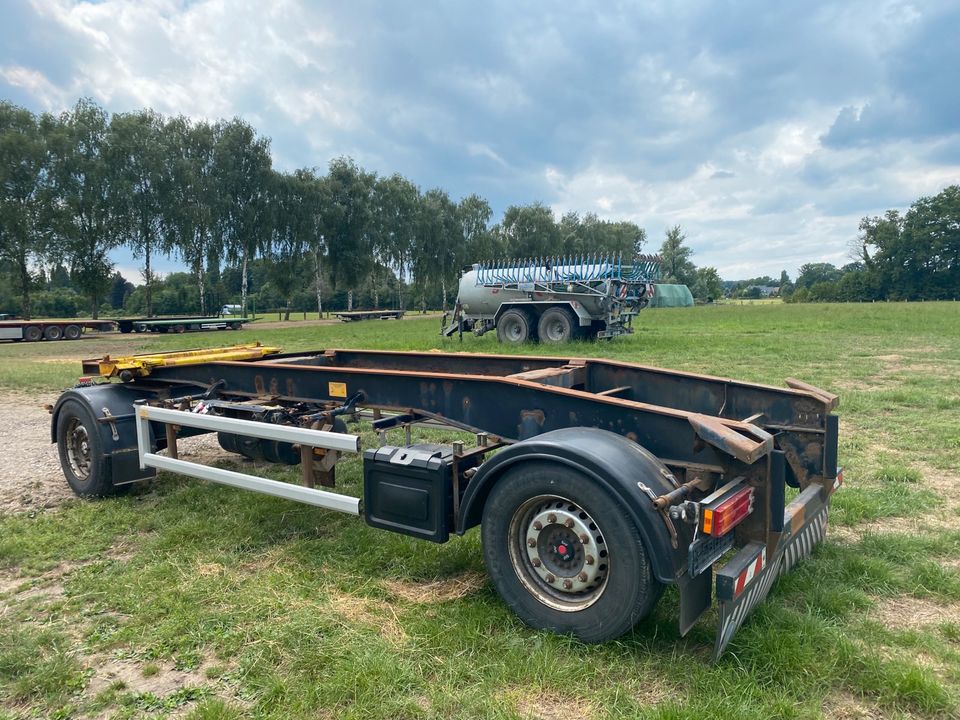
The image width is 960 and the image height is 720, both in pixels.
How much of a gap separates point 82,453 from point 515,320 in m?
14.7

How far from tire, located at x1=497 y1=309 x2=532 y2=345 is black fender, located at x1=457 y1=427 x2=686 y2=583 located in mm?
16097

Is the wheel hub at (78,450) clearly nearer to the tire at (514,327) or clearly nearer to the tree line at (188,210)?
the tire at (514,327)

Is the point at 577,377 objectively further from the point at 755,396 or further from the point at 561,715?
the point at 561,715

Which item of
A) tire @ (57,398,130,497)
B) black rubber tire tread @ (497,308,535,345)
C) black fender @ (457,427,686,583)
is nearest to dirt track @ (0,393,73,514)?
tire @ (57,398,130,497)

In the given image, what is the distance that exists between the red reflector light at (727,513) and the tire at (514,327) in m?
16.4

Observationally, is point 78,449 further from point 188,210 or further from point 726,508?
point 188,210

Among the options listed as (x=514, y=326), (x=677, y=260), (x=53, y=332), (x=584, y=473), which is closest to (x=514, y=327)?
(x=514, y=326)

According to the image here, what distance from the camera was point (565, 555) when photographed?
2.94 metres

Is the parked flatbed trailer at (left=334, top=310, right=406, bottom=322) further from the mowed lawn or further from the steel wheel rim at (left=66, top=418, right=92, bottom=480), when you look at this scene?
the mowed lawn

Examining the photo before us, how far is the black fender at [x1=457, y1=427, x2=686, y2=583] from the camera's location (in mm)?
2602

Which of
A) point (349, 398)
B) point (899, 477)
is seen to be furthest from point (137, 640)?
point (899, 477)

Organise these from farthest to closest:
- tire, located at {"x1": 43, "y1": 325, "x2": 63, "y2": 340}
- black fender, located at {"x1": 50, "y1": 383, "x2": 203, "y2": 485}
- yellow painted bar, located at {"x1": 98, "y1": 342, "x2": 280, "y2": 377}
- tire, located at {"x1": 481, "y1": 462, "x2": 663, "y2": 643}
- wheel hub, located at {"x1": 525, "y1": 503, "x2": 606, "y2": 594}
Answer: tire, located at {"x1": 43, "y1": 325, "x2": 63, "y2": 340}, yellow painted bar, located at {"x1": 98, "y1": 342, "x2": 280, "y2": 377}, black fender, located at {"x1": 50, "y1": 383, "x2": 203, "y2": 485}, wheel hub, located at {"x1": 525, "y1": 503, "x2": 606, "y2": 594}, tire, located at {"x1": 481, "y1": 462, "x2": 663, "y2": 643}

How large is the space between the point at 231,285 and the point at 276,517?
80234 millimetres

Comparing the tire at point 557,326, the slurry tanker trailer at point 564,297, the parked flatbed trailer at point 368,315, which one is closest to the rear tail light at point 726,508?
the slurry tanker trailer at point 564,297
